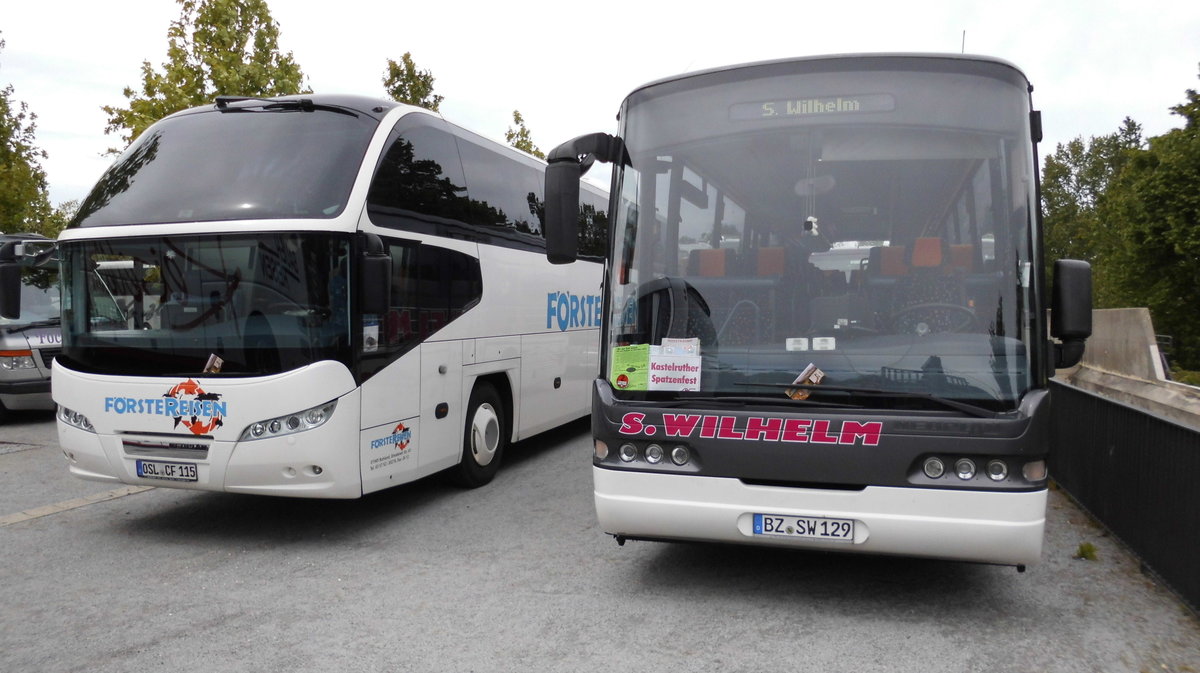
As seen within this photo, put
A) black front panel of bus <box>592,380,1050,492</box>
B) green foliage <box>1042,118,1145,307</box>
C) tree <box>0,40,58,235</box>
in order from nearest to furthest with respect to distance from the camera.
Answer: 1. black front panel of bus <box>592,380,1050,492</box>
2. tree <box>0,40,58,235</box>
3. green foliage <box>1042,118,1145,307</box>

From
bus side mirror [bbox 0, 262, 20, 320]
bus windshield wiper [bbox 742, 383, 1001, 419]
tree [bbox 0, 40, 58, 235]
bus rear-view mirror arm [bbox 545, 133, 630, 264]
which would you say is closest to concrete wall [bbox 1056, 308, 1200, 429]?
bus windshield wiper [bbox 742, 383, 1001, 419]

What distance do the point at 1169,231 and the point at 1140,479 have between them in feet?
135

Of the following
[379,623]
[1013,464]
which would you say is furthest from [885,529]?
[379,623]

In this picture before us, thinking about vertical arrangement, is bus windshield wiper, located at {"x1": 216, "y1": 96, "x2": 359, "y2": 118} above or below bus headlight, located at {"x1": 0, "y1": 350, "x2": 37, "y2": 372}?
above

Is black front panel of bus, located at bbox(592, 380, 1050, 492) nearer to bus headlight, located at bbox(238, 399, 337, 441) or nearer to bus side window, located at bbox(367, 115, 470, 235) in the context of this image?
bus headlight, located at bbox(238, 399, 337, 441)

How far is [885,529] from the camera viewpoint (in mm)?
5059

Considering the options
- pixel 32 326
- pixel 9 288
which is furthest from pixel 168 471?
pixel 32 326

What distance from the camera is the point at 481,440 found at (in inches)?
351

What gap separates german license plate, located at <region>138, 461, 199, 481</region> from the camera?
22.2 ft

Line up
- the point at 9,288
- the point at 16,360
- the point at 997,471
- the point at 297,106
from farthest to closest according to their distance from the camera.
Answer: the point at 16,360 → the point at 9,288 → the point at 297,106 → the point at 997,471

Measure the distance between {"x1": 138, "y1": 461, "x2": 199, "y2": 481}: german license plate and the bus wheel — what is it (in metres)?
2.42

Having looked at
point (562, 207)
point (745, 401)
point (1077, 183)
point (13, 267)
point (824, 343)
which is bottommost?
point (745, 401)

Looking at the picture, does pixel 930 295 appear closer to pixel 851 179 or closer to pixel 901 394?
pixel 901 394

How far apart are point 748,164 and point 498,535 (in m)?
3.27
